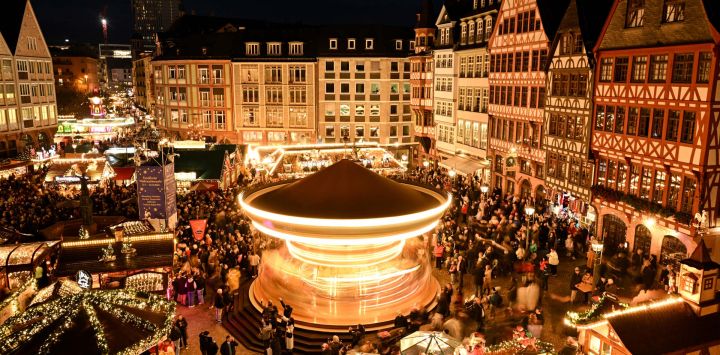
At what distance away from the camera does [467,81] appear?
123 ft

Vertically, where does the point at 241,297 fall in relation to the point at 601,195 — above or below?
below

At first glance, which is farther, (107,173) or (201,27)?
(201,27)

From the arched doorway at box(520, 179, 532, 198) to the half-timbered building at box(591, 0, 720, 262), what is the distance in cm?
649

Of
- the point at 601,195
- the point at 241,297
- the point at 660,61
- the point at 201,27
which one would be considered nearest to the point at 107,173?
the point at 241,297

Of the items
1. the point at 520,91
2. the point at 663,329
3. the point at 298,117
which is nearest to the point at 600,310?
the point at 663,329

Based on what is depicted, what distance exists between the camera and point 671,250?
20.7 metres

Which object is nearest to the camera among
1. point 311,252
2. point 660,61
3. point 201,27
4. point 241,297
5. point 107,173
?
point 311,252

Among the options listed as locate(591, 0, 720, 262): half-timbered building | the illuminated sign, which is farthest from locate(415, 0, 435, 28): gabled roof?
the illuminated sign

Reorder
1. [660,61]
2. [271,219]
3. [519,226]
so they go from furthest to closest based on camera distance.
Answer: [519,226]
[660,61]
[271,219]

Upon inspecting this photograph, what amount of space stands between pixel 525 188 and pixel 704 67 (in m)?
13.6

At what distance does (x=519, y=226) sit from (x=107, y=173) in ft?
75.5

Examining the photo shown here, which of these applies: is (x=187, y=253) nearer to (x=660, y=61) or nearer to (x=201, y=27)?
(x=660, y=61)

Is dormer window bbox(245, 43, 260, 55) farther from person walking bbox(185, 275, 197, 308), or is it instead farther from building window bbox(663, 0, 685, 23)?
building window bbox(663, 0, 685, 23)

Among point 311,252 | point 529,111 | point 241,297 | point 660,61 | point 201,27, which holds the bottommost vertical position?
point 241,297
